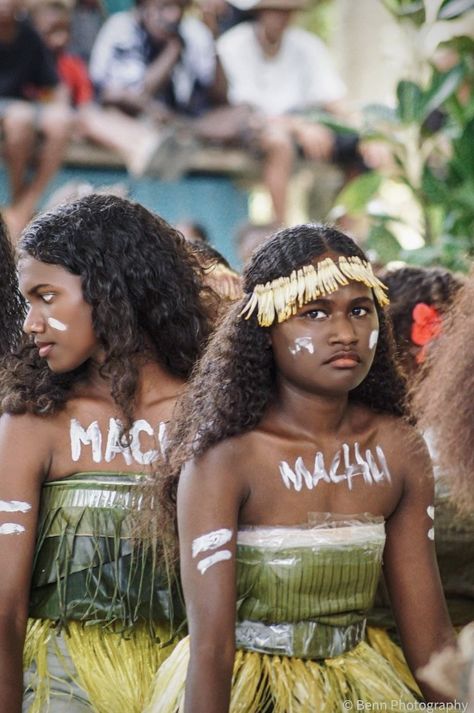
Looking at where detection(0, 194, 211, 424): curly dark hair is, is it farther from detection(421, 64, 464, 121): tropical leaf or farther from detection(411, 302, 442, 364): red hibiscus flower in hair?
detection(421, 64, 464, 121): tropical leaf

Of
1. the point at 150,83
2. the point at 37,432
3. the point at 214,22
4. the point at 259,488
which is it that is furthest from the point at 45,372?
the point at 214,22

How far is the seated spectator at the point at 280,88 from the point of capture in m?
6.70

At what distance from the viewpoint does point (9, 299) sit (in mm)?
2617

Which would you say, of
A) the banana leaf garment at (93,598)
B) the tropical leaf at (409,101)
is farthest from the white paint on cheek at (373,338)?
the tropical leaf at (409,101)

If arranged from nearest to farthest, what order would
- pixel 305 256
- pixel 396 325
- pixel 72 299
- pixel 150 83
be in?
pixel 305 256 → pixel 72 299 → pixel 396 325 → pixel 150 83

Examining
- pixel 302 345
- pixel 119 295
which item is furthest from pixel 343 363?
pixel 119 295

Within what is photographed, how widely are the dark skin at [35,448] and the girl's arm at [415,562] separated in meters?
0.47

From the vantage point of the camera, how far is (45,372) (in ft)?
7.48

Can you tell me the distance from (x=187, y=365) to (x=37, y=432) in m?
0.32

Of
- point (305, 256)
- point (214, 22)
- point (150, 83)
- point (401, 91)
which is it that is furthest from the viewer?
point (214, 22)

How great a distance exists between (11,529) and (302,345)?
24.8 inches

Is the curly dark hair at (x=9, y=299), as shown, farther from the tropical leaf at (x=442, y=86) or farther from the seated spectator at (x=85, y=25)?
the seated spectator at (x=85, y=25)

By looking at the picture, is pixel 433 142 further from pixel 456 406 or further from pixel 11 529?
pixel 11 529

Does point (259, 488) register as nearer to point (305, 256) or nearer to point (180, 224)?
point (305, 256)
